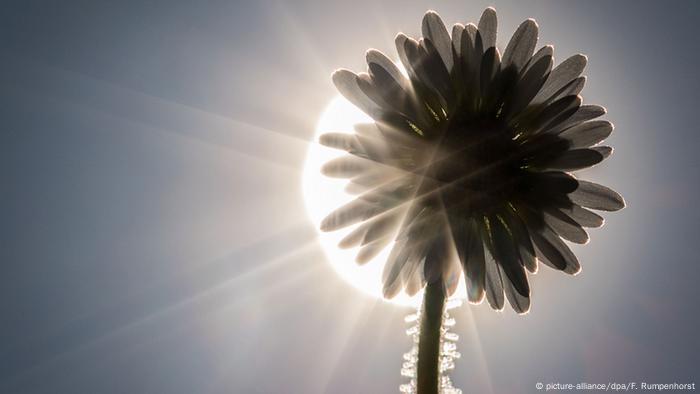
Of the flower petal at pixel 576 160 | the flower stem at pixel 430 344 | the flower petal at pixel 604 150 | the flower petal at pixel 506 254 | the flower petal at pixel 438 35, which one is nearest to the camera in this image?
the flower stem at pixel 430 344

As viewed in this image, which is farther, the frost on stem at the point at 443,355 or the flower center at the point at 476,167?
the flower center at the point at 476,167

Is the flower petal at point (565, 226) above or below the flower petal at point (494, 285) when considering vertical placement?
above

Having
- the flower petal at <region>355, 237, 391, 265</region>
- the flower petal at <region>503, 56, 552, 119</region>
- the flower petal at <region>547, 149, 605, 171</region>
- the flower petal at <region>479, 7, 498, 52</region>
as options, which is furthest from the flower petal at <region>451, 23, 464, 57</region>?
the flower petal at <region>355, 237, 391, 265</region>

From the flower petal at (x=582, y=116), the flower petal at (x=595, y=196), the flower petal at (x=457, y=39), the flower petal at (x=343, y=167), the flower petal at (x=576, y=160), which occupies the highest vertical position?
the flower petal at (x=457, y=39)

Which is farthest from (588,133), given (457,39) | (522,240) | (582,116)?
(457,39)

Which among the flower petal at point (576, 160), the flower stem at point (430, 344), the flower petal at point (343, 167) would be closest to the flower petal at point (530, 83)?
the flower petal at point (576, 160)

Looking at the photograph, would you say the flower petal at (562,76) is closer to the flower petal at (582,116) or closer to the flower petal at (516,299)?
the flower petal at (582,116)

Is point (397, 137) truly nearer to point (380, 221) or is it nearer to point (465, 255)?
point (380, 221)

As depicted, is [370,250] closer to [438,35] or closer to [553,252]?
[553,252]
